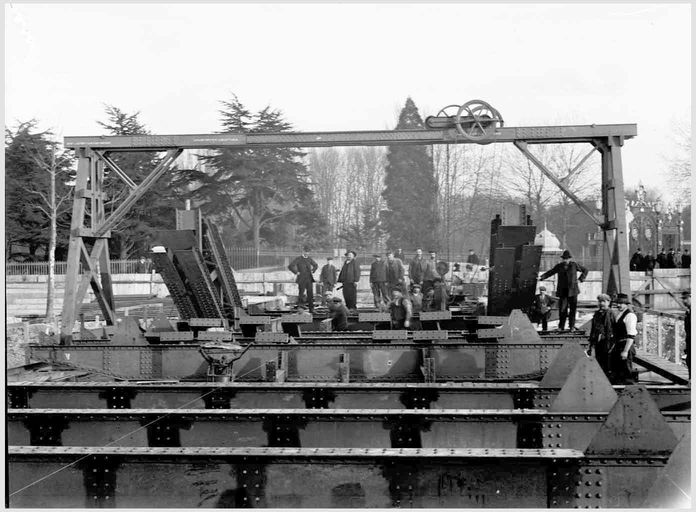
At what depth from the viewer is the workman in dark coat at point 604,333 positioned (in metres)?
10.8

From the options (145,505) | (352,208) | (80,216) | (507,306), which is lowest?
(145,505)

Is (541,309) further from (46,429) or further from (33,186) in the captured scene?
(33,186)

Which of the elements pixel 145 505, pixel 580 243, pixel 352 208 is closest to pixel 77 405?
pixel 145 505

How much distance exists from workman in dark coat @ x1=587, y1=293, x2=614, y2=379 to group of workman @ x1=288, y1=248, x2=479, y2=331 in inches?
150

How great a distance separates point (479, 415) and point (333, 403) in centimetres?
240

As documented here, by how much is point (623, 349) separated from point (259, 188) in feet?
103

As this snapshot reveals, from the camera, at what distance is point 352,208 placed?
2532 inches

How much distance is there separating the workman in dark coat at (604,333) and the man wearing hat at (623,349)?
98 mm

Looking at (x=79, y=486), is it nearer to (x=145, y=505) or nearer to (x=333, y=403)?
(x=145, y=505)

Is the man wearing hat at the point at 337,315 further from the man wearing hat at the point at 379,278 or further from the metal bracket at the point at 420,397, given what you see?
the metal bracket at the point at 420,397

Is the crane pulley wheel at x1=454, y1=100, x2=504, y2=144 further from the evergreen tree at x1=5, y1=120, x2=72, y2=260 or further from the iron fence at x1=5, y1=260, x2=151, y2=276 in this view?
the iron fence at x1=5, y1=260, x2=151, y2=276

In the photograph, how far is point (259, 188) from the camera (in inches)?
1574

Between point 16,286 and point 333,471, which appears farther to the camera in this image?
point 16,286

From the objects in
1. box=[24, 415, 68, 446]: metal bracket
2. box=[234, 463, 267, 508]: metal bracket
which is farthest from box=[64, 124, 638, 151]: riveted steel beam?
box=[234, 463, 267, 508]: metal bracket
